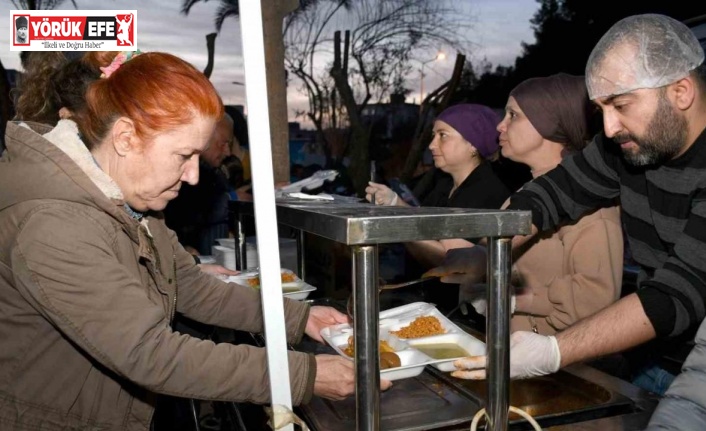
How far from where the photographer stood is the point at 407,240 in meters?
0.89

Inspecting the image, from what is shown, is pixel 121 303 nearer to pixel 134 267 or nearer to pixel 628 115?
pixel 134 267

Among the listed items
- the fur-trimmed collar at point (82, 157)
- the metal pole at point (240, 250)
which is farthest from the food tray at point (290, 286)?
the fur-trimmed collar at point (82, 157)

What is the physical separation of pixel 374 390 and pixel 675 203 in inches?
43.8

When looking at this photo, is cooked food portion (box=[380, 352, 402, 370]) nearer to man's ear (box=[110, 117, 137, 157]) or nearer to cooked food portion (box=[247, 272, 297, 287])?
man's ear (box=[110, 117, 137, 157])

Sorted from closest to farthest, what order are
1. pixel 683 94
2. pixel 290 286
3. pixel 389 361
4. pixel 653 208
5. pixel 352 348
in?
1. pixel 389 361
2. pixel 352 348
3. pixel 683 94
4. pixel 653 208
5. pixel 290 286

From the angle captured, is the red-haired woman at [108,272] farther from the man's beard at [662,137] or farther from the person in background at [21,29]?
the man's beard at [662,137]

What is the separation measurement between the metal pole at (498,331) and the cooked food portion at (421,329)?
1.72 ft

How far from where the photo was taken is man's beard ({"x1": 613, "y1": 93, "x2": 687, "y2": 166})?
4.88ft

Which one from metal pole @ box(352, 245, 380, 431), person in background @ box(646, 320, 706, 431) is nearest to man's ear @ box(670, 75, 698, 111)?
person in background @ box(646, 320, 706, 431)

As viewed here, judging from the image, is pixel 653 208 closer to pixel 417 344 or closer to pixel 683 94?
pixel 683 94

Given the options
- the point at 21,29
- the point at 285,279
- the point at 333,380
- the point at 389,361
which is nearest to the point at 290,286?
the point at 285,279

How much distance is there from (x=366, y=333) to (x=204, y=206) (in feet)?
9.26

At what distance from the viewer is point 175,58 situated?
3.87ft

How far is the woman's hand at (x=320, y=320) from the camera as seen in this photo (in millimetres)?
1615
